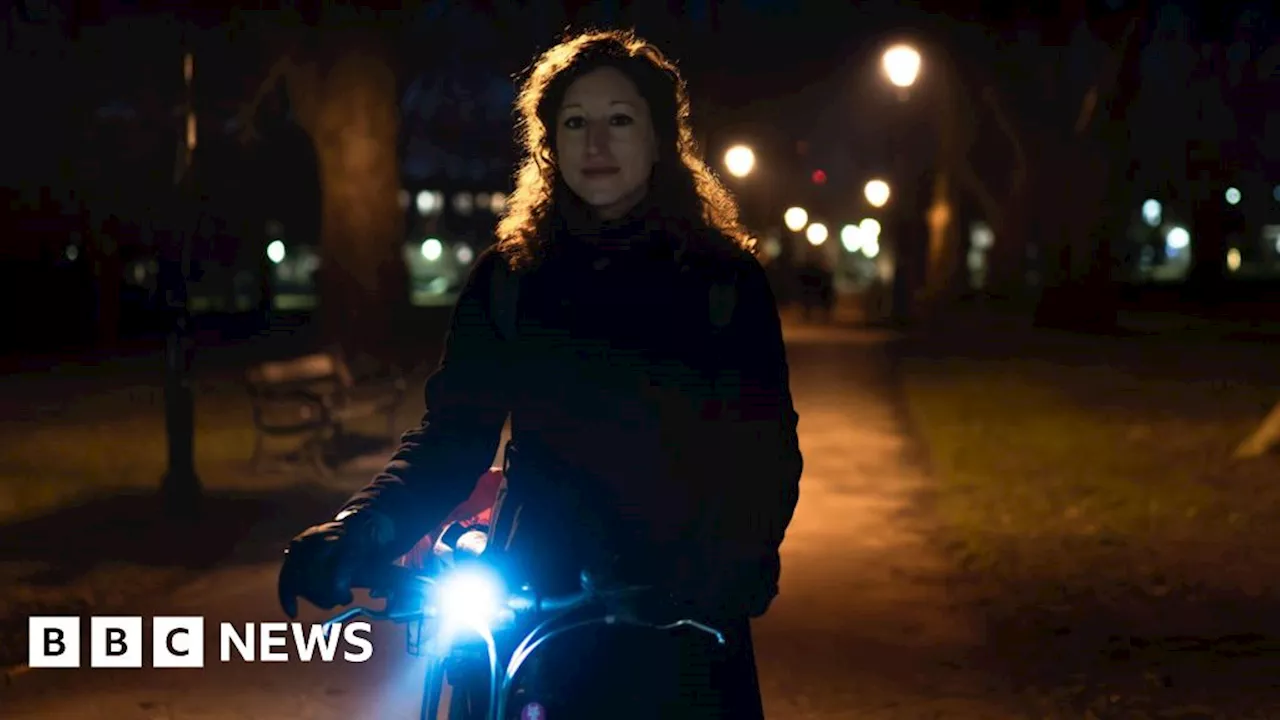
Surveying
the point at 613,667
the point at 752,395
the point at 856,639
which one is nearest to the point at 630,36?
the point at 752,395

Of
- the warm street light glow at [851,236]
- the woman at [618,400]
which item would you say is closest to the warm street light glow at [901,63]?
the woman at [618,400]

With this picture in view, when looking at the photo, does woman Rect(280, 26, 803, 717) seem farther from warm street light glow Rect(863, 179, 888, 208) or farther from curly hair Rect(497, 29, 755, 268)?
warm street light glow Rect(863, 179, 888, 208)

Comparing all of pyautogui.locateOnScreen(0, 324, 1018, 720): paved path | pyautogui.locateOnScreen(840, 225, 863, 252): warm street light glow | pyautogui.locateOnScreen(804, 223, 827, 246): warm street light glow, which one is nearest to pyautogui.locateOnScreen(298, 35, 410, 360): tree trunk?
pyautogui.locateOnScreen(0, 324, 1018, 720): paved path

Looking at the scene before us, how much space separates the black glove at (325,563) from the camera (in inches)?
98.0

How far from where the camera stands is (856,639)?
7785 mm

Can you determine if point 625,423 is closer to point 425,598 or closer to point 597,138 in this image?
point 425,598

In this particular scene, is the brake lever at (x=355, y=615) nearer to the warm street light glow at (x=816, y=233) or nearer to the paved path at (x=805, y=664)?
the paved path at (x=805, y=664)

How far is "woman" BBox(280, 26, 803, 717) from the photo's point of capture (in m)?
2.60

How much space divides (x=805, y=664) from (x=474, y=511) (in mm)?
4565

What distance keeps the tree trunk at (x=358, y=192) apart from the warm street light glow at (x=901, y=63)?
6302 millimetres

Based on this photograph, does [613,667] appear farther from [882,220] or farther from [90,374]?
[882,220]

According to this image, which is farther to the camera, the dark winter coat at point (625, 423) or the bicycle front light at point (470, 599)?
the dark winter coat at point (625, 423)

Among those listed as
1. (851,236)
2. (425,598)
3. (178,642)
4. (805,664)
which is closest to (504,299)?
(425,598)

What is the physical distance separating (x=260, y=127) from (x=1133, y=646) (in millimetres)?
31740
